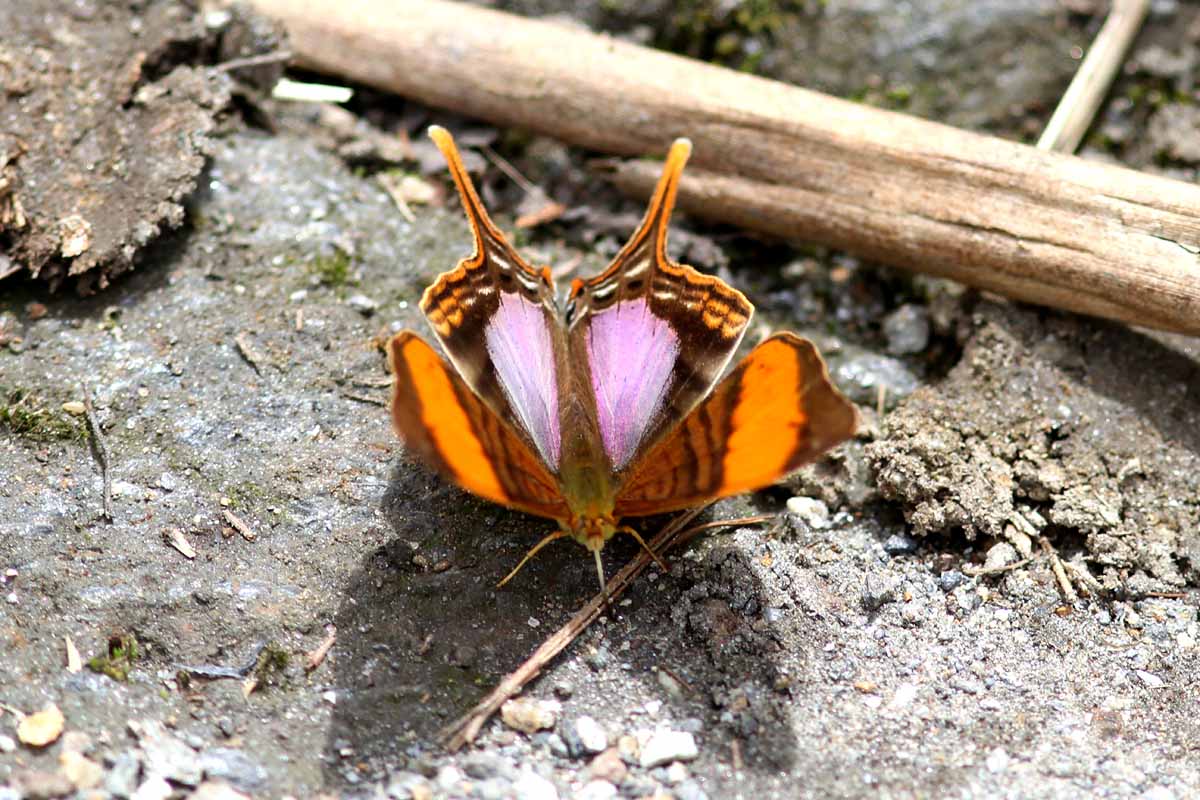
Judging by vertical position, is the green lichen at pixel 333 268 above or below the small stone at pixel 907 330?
below

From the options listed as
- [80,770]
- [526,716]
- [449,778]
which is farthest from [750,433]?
[80,770]

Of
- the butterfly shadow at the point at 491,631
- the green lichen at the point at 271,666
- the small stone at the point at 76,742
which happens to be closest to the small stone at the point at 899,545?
the butterfly shadow at the point at 491,631

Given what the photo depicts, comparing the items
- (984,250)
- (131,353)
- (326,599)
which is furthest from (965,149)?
(131,353)

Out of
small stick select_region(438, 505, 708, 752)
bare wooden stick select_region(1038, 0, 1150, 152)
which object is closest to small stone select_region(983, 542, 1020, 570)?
small stick select_region(438, 505, 708, 752)

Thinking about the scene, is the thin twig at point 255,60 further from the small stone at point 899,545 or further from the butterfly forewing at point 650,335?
the small stone at point 899,545

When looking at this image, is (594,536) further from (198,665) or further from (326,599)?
(198,665)

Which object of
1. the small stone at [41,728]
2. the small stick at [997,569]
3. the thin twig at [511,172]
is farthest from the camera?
the thin twig at [511,172]
